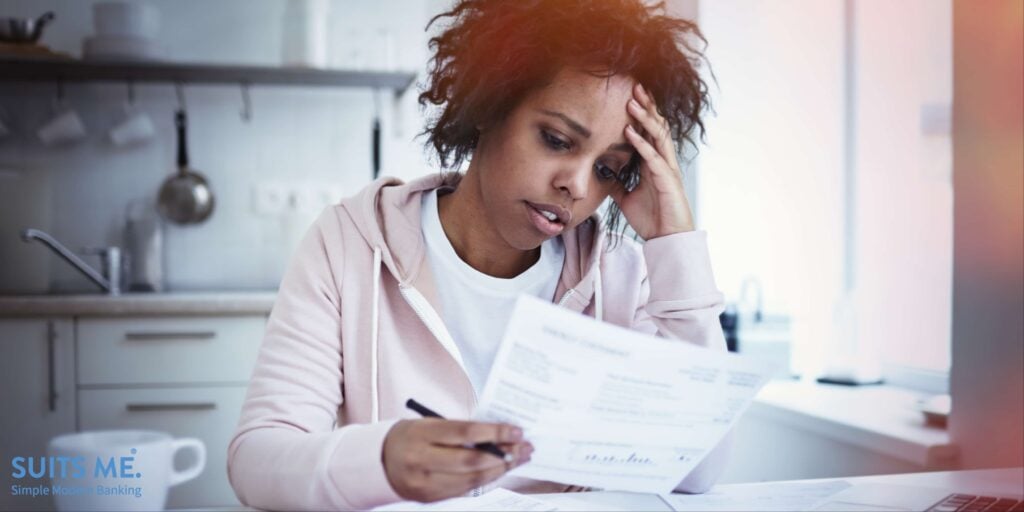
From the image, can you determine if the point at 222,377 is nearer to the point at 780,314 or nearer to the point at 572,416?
the point at 780,314

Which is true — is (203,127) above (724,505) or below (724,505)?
above

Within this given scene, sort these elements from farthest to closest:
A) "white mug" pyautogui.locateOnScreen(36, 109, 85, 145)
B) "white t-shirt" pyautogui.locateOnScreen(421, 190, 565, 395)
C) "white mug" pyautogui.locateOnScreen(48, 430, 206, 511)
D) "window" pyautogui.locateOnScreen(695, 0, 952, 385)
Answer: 1. "white mug" pyautogui.locateOnScreen(36, 109, 85, 145)
2. "window" pyautogui.locateOnScreen(695, 0, 952, 385)
3. "white mug" pyautogui.locateOnScreen(48, 430, 206, 511)
4. "white t-shirt" pyautogui.locateOnScreen(421, 190, 565, 395)

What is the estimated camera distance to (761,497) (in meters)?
0.82

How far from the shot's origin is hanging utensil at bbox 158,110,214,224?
8.68 ft

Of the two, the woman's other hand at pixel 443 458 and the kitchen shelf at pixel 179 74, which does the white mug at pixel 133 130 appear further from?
the woman's other hand at pixel 443 458

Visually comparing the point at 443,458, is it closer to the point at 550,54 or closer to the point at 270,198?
the point at 550,54

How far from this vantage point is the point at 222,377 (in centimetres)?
216

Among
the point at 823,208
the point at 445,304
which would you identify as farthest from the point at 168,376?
the point at 823,208

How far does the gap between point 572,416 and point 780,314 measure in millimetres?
1504

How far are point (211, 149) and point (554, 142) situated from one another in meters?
2.04

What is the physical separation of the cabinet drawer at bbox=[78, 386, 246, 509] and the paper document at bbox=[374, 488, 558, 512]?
151cm

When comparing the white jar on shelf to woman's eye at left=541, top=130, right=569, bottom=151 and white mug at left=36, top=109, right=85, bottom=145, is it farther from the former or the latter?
woman's eye at left=541, top=130, right=569, bottom=151

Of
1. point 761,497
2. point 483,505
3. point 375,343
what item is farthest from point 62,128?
point 761,497

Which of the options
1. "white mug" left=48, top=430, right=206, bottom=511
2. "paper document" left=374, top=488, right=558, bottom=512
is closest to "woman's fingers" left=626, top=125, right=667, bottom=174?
"paper document" left=374, top=488, right=558, bottom=512
